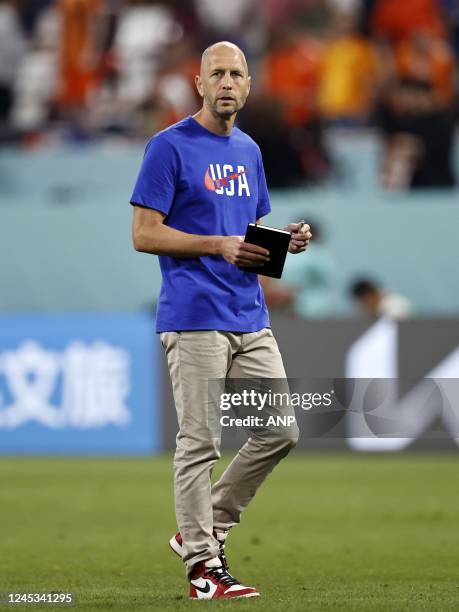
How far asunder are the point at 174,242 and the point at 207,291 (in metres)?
0.25

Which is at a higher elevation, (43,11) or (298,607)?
(43,11)

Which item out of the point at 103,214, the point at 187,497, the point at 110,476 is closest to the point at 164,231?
the point at 187,497

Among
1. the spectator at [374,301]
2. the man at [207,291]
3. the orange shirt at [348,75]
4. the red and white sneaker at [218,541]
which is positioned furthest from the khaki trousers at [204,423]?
the orange shirt at [348,75]

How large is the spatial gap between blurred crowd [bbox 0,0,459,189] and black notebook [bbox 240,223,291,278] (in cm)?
973

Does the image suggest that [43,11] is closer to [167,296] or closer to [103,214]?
[103,214]

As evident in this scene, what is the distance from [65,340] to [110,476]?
6.88 feet

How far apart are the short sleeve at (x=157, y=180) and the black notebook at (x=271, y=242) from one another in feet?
1.31

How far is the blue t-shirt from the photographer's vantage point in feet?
19.2

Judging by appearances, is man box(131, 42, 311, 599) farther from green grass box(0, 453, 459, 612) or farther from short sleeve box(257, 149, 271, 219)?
green grass box(0, 453, 459, 612)

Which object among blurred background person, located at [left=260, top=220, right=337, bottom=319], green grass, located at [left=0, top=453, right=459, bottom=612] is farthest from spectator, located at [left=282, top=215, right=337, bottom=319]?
green grass, located at [left=0, top=453, right=459, bottom=612]

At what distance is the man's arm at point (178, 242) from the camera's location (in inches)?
224

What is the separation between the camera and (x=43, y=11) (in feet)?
57.9

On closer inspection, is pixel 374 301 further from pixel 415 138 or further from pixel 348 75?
pixel 348 75

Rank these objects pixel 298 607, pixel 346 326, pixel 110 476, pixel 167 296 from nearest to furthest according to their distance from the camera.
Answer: pixel 298 607, pixel 167 296, pixel 110 476, pixel 346 326
